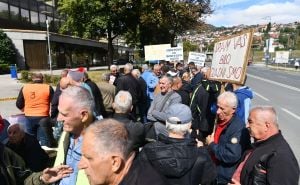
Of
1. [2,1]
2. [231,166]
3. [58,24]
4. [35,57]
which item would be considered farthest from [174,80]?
[58,24]

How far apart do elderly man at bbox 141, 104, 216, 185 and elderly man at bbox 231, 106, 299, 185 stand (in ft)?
1.17

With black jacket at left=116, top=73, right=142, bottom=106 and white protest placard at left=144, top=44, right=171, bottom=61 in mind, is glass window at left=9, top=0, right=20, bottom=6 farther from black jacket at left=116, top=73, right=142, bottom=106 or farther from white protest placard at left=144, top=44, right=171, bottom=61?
black jacket at left=116, top=73, right=142, bottom=106

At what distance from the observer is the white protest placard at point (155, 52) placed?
18328 millimetres

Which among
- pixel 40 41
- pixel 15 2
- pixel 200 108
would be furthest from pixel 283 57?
pixel 200 108

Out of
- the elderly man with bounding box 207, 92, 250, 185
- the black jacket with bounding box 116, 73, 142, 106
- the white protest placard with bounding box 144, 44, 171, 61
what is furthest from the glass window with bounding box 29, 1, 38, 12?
the elderly man with bounding box 207, 92, 250, 185

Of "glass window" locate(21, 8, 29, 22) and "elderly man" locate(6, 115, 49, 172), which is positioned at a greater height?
"glass window" locate(21, 8, 29, 22)

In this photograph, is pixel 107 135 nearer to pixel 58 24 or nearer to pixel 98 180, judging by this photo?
pixel 98 180

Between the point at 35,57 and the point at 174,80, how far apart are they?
38161 millimetres

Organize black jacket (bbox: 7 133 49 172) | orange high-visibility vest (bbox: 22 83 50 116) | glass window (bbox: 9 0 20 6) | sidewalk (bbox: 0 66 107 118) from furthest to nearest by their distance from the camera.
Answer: glass window (bbox: 9 0 20 6), sidewalk (bbox: 0 66 107 118), orange high-visibility vest (bbox: 22 83 50 116), black jacket (bbox: 7 133 49 172)

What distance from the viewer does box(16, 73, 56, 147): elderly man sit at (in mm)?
7739

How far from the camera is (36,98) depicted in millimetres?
7738

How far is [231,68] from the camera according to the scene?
5.89m

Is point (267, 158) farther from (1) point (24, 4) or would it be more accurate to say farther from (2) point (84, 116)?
(1) point (24, 4)

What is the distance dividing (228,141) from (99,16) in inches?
1007
